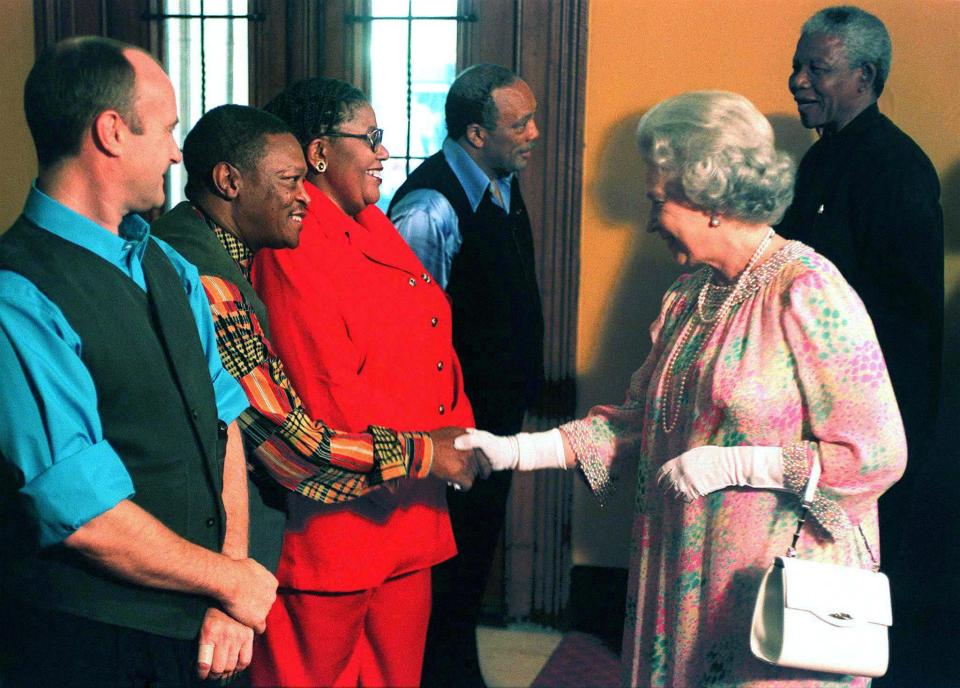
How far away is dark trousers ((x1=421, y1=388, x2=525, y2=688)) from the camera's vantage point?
10.1 feet

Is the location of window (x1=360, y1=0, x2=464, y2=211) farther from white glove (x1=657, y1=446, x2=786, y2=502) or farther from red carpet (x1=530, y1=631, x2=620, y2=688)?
white glove (x1=657, y1=446, x2=786, y2=502)

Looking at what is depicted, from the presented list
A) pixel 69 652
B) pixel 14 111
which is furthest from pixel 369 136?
pixel 14 111

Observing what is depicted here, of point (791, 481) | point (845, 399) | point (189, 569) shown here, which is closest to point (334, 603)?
point (189, 569)

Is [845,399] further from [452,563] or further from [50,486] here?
[452,563]

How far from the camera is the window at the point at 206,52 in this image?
11.7ft

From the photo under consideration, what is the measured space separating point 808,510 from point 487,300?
1.35m

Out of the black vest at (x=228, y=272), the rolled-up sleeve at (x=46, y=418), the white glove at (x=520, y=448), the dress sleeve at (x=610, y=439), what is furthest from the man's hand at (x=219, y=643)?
the dress sleeve at (x=610, y=439)

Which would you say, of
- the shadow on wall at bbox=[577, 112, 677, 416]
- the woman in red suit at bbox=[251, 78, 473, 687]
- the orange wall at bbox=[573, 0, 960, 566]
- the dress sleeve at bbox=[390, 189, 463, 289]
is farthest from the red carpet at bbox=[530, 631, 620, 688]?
the dress sleeve at bbox=[390, 189, 463, 289]

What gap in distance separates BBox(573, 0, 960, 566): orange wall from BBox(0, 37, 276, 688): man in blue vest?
2073mm

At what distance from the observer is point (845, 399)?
1.86 m

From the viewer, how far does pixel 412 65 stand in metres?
3.52

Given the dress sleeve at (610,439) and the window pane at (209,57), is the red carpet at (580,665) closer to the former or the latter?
the dress sleeve at (610,439)

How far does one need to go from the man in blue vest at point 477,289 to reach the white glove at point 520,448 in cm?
70

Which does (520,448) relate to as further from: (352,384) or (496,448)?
(352,384)
